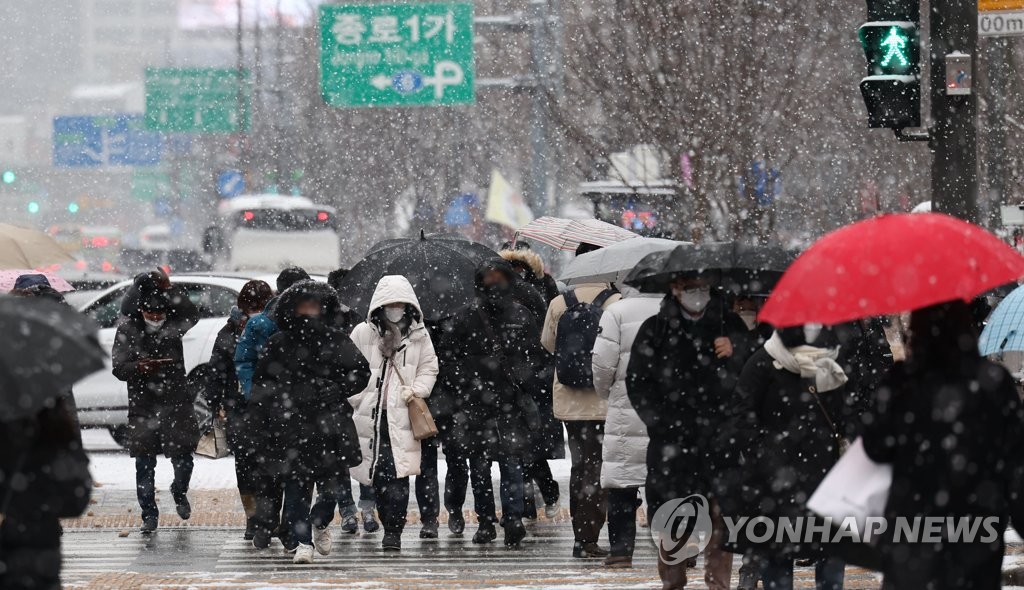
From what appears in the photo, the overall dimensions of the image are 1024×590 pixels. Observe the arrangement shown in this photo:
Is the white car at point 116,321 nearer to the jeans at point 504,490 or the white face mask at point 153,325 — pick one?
the white face mask at point 153,325

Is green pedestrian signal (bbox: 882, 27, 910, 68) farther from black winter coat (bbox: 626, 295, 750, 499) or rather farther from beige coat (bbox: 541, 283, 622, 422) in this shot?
black winter coat (bbox: 626, 295, 750, 499)

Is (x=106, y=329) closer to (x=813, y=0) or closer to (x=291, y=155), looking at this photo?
(x=813, y=0)

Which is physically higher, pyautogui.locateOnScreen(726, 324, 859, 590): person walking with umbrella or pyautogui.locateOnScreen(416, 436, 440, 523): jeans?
pyautogui.locateOnScreen(726, 324, 859, 590): person walking with umbrella

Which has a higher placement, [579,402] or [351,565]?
[579,402]

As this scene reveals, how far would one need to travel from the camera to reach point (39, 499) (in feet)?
16.4

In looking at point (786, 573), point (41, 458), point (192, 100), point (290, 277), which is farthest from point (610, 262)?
point (192, 100)

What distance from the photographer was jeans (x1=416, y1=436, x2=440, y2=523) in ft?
36.7

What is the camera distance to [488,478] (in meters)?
11.2

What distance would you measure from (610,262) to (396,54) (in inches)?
547

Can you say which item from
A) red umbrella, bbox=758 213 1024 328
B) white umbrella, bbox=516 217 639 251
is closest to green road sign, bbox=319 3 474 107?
white umbrella, bbox=516 217 639 251

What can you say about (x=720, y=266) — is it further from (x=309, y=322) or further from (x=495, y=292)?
(x=495, y=292)

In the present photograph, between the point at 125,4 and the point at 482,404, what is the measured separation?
195m

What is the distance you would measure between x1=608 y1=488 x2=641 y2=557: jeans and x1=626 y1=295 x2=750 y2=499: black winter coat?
4.94 feet

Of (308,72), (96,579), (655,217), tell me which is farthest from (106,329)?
(308,72)
